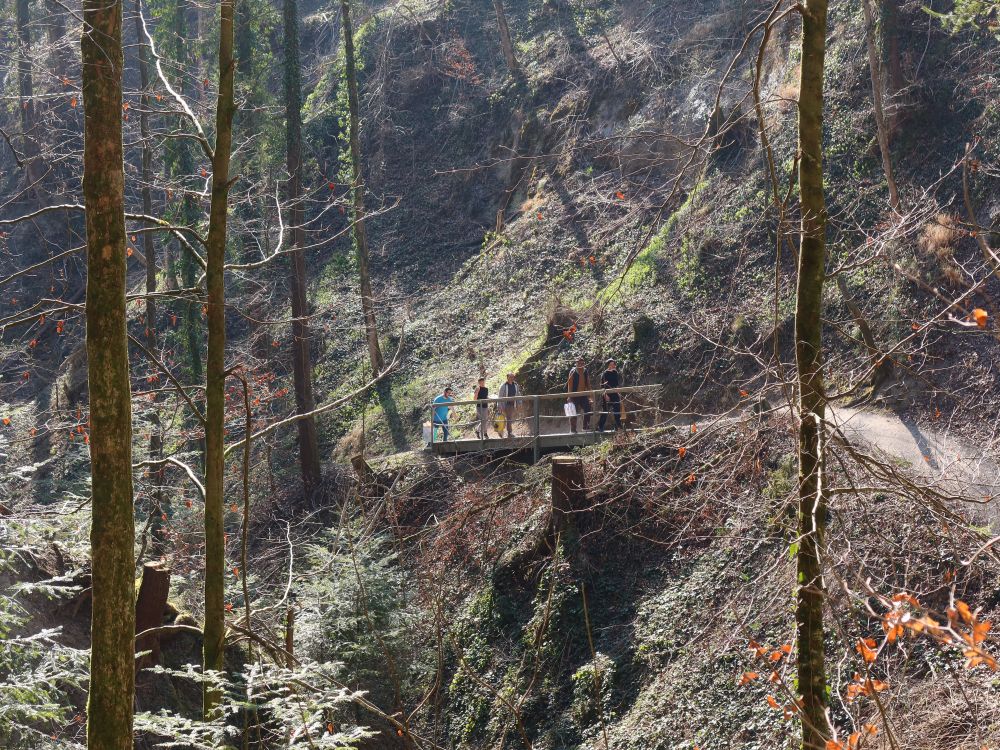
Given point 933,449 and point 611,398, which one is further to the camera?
point 611,398

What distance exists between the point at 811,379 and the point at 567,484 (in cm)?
931

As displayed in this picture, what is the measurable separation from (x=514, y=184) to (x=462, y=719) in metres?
19.1

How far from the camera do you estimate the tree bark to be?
7.89 meters

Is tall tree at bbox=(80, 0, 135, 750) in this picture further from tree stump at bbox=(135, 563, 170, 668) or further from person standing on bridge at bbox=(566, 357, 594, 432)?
person standing on bridge at bbox=(566, 357, 594, 432)

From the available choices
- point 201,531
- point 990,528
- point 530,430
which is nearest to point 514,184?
point 530,430

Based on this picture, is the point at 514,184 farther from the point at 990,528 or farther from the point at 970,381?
the point at 990,528

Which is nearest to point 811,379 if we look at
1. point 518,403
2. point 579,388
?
point 579,388

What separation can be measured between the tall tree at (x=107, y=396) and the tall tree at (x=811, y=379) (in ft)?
12.5

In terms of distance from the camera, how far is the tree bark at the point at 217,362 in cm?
789

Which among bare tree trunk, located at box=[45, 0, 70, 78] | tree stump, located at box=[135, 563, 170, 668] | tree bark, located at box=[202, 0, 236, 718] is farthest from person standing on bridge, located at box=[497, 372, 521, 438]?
tree bark, located at box=[202, 0, 236, 718]

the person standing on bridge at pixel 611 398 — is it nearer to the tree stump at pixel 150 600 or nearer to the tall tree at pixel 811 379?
the tree stump at pixel 150 600

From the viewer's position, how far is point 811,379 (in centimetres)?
567

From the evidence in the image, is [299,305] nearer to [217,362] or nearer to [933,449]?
[217,362]

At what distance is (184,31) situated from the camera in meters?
27.3
